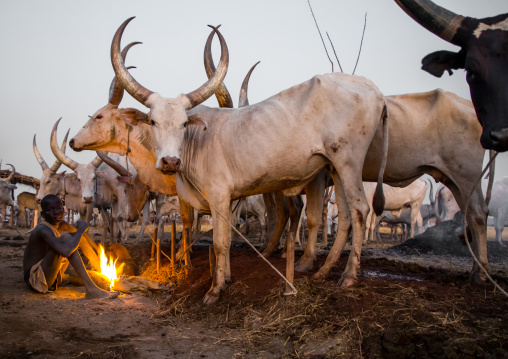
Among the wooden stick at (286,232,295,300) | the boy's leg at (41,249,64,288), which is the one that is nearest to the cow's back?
the wooden stick at (286,232,295,300)

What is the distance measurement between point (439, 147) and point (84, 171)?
8.55 m

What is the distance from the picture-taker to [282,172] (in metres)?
5.56

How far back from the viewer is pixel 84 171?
36.4 feet

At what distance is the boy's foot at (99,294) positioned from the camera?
5363mm

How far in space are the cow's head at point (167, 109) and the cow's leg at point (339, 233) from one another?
2.00 meters

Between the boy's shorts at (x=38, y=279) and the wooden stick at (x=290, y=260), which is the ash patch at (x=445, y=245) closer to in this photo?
the wooden stick at (x=290, y=260)

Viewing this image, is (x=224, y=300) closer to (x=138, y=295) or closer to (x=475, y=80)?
(x=138, y=295)

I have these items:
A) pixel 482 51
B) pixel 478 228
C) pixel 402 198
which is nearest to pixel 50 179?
pixel 478 228

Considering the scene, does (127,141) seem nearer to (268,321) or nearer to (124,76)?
(124,76)

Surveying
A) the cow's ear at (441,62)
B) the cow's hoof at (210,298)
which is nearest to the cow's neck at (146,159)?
the cow's hoof at (210,298)

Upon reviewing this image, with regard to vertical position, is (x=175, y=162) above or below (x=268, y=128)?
below

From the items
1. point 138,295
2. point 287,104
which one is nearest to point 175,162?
point 287,104

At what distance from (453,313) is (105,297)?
13.0 ft

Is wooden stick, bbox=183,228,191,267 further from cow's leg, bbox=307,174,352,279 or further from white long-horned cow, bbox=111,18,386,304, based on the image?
cow's leg, bbox=307,174,352,279
